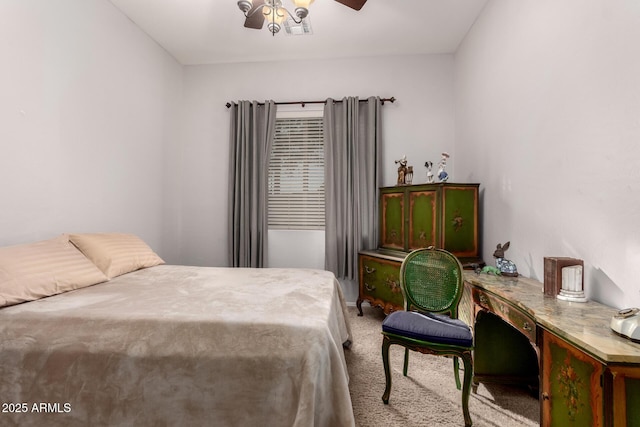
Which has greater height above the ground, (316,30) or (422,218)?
(316,30)

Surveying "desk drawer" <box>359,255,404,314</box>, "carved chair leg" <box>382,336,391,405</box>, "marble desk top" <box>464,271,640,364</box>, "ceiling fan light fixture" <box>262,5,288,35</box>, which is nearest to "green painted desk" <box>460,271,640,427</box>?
"marble desk top" <box>464,271,640,364</box>

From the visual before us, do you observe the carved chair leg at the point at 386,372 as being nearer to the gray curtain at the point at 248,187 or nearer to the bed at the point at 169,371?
the bed at the point at 169,371

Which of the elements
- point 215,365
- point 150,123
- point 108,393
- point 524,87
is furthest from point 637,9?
point 150,123

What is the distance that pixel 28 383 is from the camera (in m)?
1.26

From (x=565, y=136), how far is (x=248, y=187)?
311 cm

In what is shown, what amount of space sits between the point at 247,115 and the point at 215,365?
320 cm

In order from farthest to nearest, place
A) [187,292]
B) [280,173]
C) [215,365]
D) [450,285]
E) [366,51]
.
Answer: [280,173]
[366,51]
[450,285]
[187,292]
[215,365]

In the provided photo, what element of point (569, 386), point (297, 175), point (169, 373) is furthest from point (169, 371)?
point (297, 175)

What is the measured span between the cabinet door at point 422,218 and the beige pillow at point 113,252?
242 cm

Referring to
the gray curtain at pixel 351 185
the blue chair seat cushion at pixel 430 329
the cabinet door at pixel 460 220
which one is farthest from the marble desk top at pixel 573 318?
the gray curtain at pixel 351 185

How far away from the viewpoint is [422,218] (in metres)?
2.90

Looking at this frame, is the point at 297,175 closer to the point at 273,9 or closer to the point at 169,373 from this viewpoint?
the point at 273,9

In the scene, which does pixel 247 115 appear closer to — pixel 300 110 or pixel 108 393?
pixel 300 110

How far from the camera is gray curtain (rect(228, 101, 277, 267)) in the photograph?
375 centimetres
